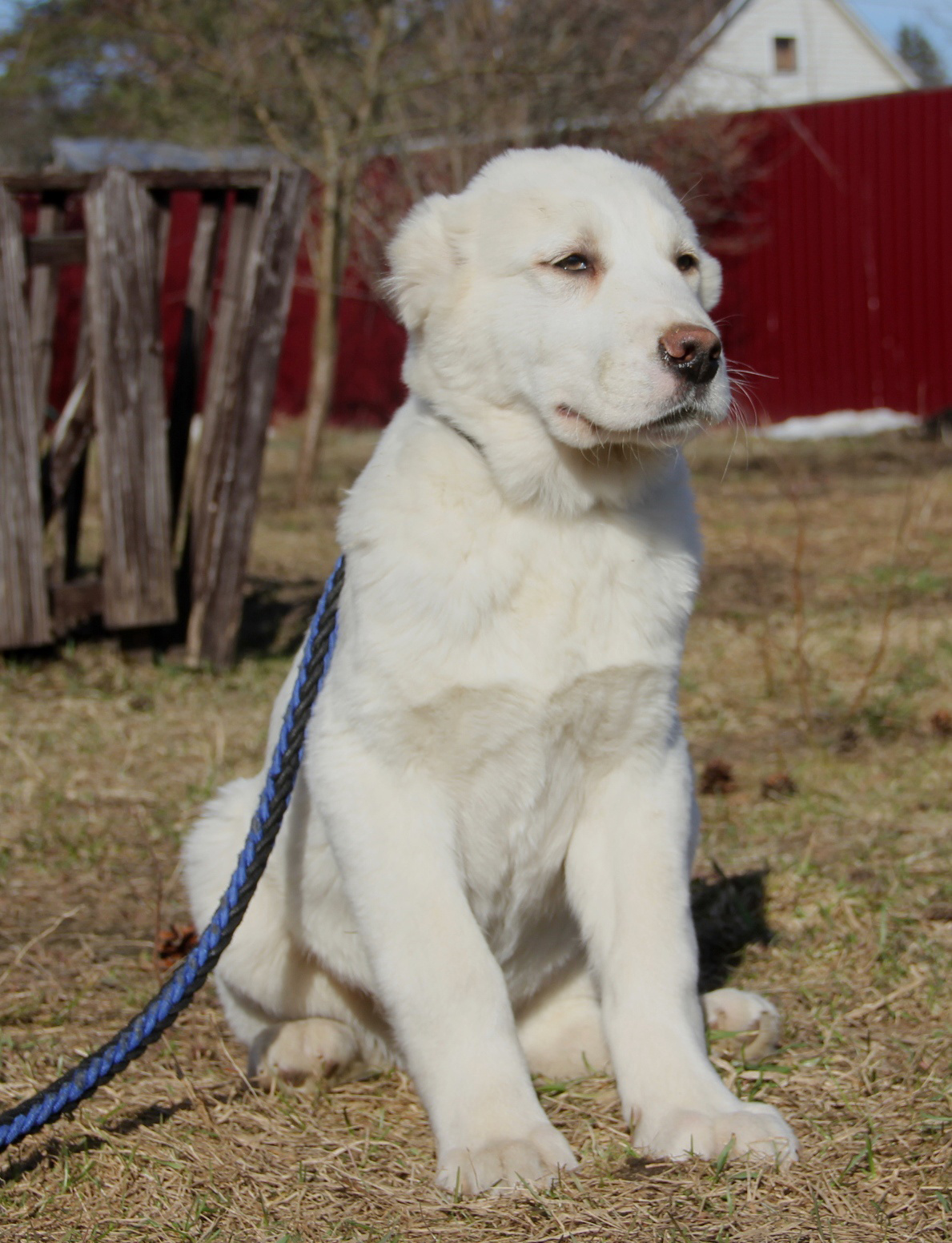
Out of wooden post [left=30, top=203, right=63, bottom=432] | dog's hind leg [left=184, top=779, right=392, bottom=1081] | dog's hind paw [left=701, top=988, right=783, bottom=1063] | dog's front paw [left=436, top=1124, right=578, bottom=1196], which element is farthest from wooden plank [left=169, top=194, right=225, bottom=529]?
dog's front paw [left=436, top=1124, right=578, bottom=1196]

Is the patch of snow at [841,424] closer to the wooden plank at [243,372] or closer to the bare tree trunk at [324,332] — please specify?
the bare tree trunk at [324,332]

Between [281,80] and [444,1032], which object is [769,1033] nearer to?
[444,1032]

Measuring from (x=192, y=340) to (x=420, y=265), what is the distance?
3071mm

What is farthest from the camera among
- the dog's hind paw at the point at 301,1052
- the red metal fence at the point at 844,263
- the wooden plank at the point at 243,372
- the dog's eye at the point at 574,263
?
the red metal fence at the point at 844,263

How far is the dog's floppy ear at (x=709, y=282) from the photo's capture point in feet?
8.25

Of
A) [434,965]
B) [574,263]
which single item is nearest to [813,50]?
[574,263]

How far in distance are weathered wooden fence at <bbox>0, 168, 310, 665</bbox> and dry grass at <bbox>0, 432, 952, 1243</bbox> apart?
1.04 feet

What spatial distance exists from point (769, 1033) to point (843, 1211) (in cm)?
60

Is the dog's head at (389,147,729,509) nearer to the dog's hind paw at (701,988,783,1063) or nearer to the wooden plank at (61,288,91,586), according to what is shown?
the dog's hind paw at (701,988,783,1063)

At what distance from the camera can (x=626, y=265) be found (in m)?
2.26

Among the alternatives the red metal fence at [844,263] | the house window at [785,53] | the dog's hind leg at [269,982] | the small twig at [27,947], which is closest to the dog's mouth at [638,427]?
the dog's hind leg at [269,982]

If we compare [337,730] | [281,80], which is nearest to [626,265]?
[337,730]

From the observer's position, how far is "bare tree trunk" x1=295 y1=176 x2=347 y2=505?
9836 mm

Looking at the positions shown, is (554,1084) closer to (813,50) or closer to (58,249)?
(58,249)
